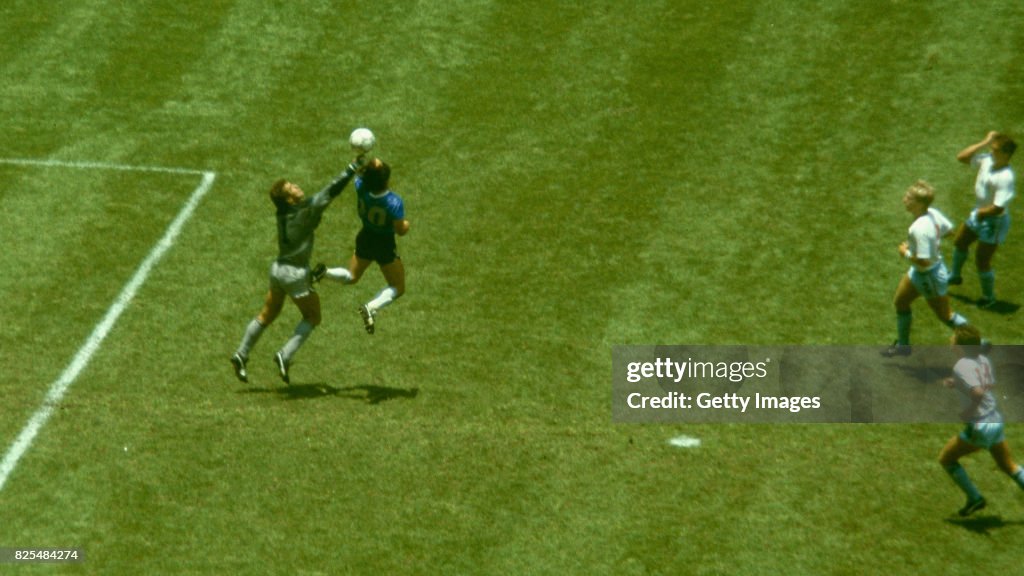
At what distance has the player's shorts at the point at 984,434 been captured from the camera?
1502cm

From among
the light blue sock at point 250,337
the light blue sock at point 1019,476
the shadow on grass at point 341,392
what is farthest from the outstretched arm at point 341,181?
the light blue sock at point 1019,476

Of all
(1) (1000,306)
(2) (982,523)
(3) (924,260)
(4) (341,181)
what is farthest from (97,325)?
(1) (1000,306)

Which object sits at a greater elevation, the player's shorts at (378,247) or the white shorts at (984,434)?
the white shorts at (984,434)

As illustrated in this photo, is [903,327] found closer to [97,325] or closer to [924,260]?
[924,260]

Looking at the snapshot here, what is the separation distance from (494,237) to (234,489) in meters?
6.74

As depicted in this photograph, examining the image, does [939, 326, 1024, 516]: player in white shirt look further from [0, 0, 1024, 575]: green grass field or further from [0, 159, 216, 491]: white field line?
[0, 159, 216, 491]: white field line

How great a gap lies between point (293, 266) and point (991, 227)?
8701mm

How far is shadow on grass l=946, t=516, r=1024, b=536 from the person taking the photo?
50.5 feet

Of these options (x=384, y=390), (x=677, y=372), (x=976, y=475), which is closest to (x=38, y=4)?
(x=384, y=390)

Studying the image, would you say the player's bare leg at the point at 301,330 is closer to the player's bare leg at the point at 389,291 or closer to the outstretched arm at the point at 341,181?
the player's bare leg at the point at 389,291

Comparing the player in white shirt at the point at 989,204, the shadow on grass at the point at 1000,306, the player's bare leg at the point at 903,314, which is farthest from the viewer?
the shadow on grass at the point at 1000,306

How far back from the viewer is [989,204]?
1956 cm

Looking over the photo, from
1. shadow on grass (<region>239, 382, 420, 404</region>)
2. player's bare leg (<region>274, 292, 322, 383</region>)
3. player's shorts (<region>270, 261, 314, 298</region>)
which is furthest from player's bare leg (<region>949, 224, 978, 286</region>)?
player's shorts (<region>270, 261, 314, 298</region>)

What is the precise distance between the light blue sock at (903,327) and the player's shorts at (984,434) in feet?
11.8
